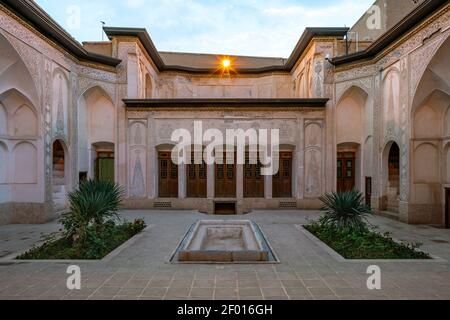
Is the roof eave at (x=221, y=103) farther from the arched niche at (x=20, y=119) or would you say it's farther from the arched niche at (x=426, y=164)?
the arched niche at (x=426, y=164)

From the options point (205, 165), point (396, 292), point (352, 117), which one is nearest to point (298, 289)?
point (396, 292)

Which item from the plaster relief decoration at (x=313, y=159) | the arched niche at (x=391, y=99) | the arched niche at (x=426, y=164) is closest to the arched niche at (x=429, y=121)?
the arched niche at (x=426, y=164)

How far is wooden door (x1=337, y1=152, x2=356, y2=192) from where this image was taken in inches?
607

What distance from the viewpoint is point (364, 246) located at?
7160 millimetres

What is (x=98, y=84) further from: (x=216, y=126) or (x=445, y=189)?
(x=445, y=189)

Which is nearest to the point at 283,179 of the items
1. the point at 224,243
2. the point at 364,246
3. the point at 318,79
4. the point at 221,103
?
the point at 221,103

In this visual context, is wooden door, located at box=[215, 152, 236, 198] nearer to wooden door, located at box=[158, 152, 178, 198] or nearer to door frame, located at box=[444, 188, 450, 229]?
wooden door, located at box=[158, 152, 178, 198]

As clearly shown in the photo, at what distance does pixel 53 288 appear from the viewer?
502 centimetres

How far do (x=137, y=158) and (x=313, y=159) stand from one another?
28.4 ft

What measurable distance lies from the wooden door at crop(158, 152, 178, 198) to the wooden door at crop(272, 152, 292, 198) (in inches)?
197

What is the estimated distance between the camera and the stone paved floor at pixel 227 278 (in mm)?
4789

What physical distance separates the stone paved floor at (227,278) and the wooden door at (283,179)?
747 centimetres

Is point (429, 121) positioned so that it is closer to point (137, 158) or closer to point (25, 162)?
point (137, 158)

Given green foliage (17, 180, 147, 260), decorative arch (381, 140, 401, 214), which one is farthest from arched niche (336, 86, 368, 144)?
green foliage (17, 180, 147, 260)
